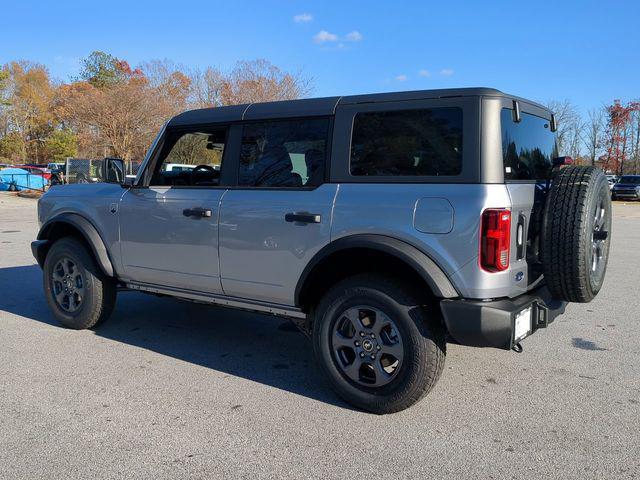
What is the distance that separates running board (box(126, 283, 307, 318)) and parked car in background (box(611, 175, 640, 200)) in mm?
35331

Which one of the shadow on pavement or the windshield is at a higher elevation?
the windshield

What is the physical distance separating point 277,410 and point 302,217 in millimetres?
1269

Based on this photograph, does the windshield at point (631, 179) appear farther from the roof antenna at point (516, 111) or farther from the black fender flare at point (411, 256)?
the black fender flare at point (411, 256)

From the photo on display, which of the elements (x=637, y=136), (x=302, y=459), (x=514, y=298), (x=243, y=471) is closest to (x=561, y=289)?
(x=514, y=298)

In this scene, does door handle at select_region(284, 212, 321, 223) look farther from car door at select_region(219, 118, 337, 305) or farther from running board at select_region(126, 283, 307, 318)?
running board at select_region(126, 283, 307, 318)

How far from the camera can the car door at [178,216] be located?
4.33 metres

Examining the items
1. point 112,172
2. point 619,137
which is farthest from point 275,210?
point 619,137

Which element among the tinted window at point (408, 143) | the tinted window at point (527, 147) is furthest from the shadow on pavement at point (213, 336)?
the tinted window at point (527, 147)

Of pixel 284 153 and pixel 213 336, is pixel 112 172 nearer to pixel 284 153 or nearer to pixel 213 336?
pixel 213 336

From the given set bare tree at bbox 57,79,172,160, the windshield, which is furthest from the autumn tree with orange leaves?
bare tree at bbox 57,79,172,160

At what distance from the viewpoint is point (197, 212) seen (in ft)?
14.2

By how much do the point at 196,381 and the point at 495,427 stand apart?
2098mm

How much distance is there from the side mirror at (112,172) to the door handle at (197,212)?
3.33 feet

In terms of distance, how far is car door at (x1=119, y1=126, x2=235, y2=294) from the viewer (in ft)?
14.2
